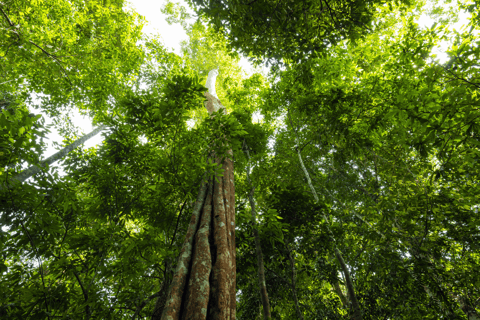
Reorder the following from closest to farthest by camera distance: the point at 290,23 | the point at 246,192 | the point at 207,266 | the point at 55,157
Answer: the point at 207,266 < the point at 290,23 < the point at 246,192 < the point at 55,157

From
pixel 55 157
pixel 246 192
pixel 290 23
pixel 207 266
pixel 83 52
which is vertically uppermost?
pixel 83 52

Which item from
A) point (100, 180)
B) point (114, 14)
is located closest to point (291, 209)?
point (100, 180)

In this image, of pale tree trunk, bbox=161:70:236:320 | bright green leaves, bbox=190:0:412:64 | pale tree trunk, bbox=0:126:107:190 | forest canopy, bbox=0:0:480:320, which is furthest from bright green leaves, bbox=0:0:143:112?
pale tree trunk, bbox=161:70:236:320

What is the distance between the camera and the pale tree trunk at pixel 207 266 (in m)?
1.90

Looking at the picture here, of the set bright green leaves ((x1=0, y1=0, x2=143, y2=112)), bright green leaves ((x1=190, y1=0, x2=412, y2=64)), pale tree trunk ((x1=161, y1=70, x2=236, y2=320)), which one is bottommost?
pale tree trunk ((x1=161, y1=70, x2=236, y2=320))

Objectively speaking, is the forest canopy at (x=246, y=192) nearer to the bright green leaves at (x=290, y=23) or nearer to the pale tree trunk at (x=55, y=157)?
the bright green leaves at (x=290, y=23)

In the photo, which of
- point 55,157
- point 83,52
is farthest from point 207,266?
point 55,157

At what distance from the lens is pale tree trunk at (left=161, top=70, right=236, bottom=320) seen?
6.23 feet

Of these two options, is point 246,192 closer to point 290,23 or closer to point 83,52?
point 290,23

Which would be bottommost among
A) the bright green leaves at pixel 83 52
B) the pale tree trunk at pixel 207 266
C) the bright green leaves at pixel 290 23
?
the pale tree trunk at pixel 207 266

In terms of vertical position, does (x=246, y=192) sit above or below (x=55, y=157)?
below

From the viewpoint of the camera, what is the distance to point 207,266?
2.26 metres

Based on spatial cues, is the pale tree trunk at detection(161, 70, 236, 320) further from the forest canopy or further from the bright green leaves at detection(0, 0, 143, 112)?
the bright green leaves at detection(0, 0, 143, 112)

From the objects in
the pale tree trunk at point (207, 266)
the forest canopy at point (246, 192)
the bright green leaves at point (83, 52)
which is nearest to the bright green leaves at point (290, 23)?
the forest canopy at point (246, 192)
